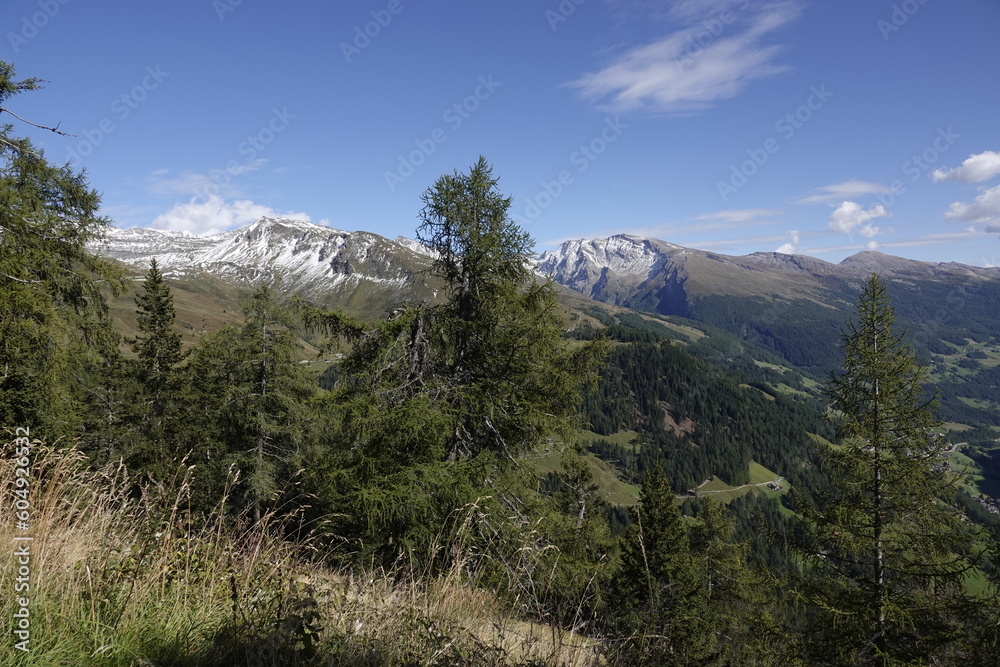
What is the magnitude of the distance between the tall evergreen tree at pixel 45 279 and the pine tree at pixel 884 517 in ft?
56.7

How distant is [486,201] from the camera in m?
11.7

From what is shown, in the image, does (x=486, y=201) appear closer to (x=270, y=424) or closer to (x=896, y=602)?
(x=896, y=602)

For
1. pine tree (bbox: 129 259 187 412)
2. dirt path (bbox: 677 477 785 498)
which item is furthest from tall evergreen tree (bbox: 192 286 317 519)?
dirt path (bbox: 677 477 785 498)

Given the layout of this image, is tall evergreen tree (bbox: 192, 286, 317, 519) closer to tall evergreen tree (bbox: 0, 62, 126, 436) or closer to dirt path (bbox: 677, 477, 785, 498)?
tall evergreen tree (bbox: 0, 62, 126, 436)

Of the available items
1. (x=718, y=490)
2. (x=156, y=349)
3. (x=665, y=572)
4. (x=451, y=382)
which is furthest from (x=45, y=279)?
(x=718, y=490)

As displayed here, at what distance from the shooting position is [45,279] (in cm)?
1046

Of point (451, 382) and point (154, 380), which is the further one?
point (154, 380)

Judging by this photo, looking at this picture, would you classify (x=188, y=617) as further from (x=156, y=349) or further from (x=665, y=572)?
(x=156, y=349)

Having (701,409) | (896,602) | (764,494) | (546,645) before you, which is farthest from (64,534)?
(701,409)

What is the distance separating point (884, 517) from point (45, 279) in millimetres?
20169

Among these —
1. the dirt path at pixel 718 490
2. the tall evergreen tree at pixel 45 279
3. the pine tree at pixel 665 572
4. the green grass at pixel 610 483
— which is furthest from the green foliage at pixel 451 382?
the dirt path at pixel 718 490

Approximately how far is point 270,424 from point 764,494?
15173 cm

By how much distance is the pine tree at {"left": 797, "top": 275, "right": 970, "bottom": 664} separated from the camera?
10.1m

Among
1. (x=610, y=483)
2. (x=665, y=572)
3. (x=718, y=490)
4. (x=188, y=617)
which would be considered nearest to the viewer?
(x=188, y=617)
